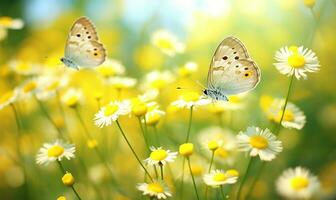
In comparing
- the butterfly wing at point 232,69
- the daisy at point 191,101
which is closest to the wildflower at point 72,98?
the daisy at point 191,101

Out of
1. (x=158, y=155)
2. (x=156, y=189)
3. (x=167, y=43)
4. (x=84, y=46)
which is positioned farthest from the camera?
(x=167, y=43)

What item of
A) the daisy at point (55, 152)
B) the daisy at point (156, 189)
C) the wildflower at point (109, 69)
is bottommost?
the daisy at point (156, 189)

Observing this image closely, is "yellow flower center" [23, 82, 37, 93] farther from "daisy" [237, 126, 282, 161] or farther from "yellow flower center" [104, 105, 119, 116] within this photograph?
"daisy" [237, 126, 282, 161]

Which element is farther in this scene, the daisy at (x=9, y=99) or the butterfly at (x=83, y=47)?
the daisy at (x=9, y=99)

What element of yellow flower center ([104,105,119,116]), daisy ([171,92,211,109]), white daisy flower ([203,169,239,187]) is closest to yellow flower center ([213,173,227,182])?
white daisy flower ([203,169,239,187])

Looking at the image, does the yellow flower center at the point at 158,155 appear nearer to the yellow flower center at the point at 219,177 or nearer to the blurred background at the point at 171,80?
the yellow flower center at the point at 219,177

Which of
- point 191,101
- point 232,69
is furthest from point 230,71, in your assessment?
point 191,101

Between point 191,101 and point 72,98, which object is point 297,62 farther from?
point 72,98
